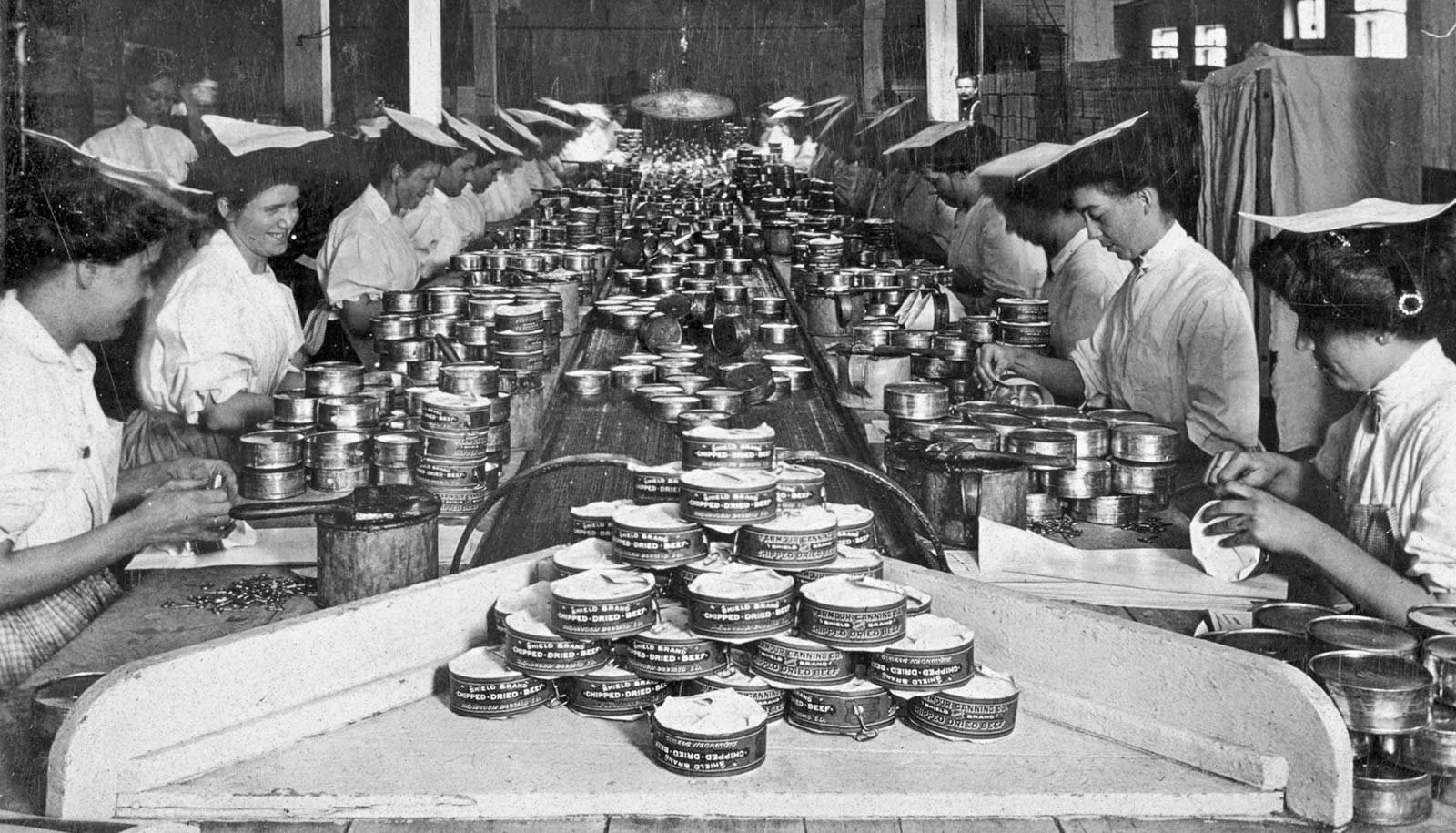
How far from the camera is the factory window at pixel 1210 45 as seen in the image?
1405 cm

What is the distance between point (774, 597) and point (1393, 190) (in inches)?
144

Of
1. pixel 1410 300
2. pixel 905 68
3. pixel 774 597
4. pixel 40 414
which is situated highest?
pixel 905 68

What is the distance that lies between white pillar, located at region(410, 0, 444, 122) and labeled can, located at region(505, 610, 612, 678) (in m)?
7.17

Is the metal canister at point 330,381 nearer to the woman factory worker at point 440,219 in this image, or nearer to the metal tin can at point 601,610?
the metal tin can at point 601,610

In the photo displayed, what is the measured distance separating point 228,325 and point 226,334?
0.07 meters

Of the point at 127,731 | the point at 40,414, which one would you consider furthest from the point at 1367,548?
the point at 40,414

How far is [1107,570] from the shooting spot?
85.2 inches

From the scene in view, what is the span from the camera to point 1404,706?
135 centimetres

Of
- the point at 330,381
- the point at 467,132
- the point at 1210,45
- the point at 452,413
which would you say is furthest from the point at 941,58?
the point at 452,413

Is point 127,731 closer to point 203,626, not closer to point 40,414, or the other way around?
point 203,626

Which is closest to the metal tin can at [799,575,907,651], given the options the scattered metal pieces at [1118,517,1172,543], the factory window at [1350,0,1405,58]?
the scattered metal pieces at [1118,517,1172,543]

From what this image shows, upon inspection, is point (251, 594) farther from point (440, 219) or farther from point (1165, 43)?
point (1165, 43)

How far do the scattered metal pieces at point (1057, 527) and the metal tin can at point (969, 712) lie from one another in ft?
3.01

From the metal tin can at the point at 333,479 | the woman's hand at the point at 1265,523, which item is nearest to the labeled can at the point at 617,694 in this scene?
the woman's hand at the point at 1265,523
